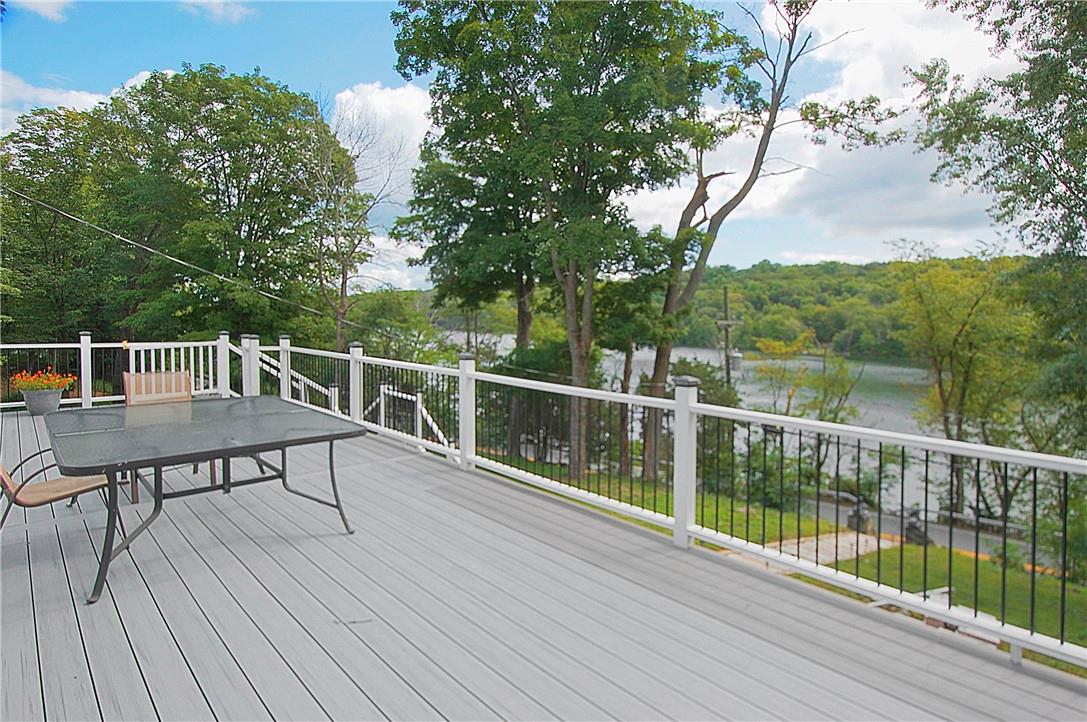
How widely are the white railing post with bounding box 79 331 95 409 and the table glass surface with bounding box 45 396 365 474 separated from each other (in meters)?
4.16

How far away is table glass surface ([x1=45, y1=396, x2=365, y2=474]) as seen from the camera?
112 inches

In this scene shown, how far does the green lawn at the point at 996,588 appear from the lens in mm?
9008

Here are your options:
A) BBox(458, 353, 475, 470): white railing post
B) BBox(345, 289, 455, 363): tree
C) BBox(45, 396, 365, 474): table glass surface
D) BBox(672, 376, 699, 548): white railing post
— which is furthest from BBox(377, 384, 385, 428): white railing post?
BBox(345, 289, 455, 363): tree

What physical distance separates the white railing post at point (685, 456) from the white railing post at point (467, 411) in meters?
2.00

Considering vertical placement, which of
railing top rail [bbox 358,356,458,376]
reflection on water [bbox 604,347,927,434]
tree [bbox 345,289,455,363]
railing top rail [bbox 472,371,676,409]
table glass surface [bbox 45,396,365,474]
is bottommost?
reflection on water [bbox 604,347,927,434]

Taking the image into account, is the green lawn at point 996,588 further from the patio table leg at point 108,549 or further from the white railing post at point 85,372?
the white railing post at point 85,372

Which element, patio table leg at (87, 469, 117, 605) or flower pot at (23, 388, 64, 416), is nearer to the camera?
patio table leg at (87, 469, 117, 605)

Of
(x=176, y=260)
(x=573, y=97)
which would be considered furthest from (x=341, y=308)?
(x=573, y=97)

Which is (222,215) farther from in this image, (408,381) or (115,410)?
(115,410)

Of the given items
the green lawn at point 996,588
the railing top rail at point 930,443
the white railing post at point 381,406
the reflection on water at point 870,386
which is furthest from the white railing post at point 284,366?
the reflection on water at point 870,386

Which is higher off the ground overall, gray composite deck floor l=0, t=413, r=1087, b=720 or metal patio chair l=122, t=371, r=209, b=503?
metal patio chair l=122, t=371, r=209, b=503

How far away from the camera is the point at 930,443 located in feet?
8.23

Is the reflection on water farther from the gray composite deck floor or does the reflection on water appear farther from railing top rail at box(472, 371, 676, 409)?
the gray composite deck floor

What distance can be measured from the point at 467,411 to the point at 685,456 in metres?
2.10
